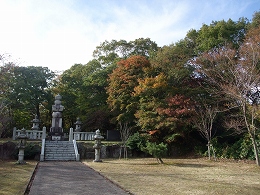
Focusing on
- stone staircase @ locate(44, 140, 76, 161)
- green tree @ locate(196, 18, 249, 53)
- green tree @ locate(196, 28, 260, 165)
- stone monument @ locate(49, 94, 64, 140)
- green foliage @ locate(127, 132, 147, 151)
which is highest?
green tree @ locate(196, 18, 249, 53)

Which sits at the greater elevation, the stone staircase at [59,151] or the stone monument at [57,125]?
the stone monument at [57,125]

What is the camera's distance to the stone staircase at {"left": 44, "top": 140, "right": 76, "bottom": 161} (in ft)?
49.5

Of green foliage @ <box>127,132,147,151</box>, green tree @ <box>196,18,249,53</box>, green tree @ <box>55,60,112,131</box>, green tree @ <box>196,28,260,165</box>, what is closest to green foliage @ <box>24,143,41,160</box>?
green foliage @ <box>127,132,147,151</box>

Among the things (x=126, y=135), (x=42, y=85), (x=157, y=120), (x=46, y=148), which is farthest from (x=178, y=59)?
(x=42, y=85)

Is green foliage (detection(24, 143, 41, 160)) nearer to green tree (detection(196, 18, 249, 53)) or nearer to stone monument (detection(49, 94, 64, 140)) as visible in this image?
stone monument (detection(49, 94, 64, 140))

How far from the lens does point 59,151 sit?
1605 centimetres

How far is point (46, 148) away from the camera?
639 inches

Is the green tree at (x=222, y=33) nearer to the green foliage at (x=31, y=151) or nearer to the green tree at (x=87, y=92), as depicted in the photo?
the green tree at (x=87, y=92)

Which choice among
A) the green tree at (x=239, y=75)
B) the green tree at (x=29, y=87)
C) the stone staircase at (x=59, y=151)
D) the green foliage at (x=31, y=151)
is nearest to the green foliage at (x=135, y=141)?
the stone staircase at (x=59, y=151)

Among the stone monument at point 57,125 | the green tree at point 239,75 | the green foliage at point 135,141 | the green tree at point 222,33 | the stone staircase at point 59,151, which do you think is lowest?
the stone staircase at point 59,151

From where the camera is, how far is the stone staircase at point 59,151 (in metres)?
15.1

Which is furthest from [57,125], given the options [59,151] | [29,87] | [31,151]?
[29,87]

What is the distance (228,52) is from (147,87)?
600cm

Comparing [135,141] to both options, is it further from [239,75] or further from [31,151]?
[239,75]
